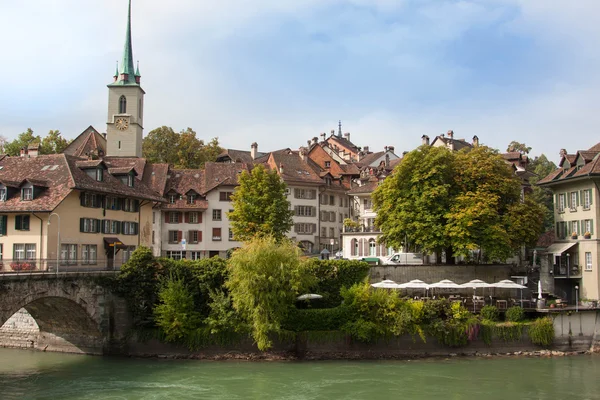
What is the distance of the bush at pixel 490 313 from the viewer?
41500 millimetres

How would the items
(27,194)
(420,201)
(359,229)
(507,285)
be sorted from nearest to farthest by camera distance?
(27,194) → (507,285) → (420,201) → (359,229)

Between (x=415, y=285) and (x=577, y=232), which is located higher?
(x=577, y=232)

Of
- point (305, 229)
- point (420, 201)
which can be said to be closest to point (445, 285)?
point (420, 201)

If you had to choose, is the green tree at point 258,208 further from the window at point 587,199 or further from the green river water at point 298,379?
the window at point 587,199

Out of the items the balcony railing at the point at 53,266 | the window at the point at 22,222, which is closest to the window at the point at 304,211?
the balcony railing at the point at 53,266

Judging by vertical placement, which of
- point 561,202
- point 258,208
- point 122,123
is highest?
point 122,123

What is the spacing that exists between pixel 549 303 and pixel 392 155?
50.0 meters

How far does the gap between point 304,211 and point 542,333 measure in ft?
104

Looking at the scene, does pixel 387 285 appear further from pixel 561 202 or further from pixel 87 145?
pixel 87 145

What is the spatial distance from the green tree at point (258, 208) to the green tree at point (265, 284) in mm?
13151

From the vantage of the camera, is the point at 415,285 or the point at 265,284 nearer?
the point at 265,284

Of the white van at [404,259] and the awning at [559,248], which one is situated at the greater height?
the awning at [559,248]

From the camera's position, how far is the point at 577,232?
160 ft

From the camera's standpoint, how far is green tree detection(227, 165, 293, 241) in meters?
53.4
